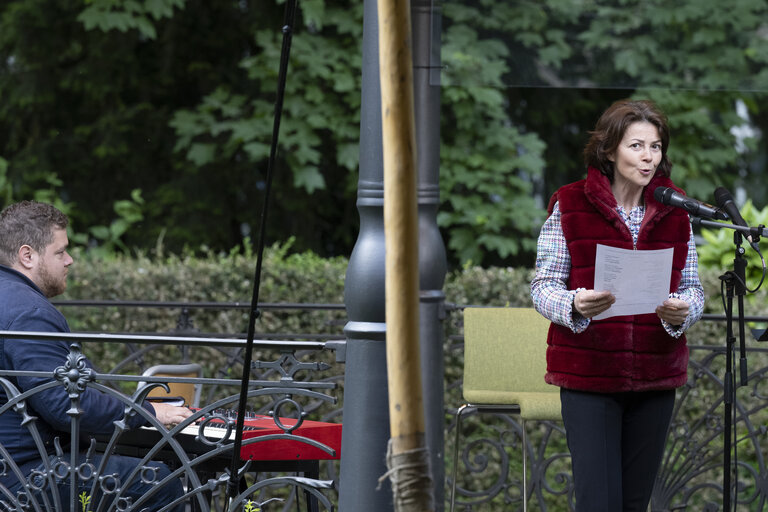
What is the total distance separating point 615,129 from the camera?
299 centimetres

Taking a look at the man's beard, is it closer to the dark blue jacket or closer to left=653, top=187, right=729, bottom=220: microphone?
the dark blue jacket

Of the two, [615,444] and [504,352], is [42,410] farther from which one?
[504,352]

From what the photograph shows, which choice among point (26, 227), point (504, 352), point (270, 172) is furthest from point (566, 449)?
Answer: point (270, 172)

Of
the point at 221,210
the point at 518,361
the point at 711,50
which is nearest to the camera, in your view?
the point at 518,361

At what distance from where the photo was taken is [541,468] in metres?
5.12

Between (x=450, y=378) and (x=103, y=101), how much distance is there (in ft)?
17.5

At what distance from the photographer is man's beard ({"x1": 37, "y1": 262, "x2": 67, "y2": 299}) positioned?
3.44 m

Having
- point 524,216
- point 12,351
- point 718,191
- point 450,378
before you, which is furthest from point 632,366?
Answer: point 524,216

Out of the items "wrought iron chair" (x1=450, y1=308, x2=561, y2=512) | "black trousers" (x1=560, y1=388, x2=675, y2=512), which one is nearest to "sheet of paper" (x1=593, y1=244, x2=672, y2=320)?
"black trousers" (x1=560, y1=388, x2=675, y2=512)

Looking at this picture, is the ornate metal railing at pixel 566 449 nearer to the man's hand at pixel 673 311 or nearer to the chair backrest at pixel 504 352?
the chair backrest at pixel 504 352

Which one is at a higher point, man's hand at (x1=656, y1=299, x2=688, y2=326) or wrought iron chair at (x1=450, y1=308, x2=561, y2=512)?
man's hand at (x1=656, y1=299, x2=688, y2=326)

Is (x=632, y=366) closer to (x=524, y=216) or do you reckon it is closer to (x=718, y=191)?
(x=718, y=191)

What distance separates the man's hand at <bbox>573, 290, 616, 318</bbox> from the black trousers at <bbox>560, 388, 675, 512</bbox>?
10.3 inches

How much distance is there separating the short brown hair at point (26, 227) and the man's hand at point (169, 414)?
2.49ft
